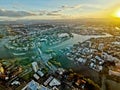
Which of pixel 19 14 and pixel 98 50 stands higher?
pixel 19 14

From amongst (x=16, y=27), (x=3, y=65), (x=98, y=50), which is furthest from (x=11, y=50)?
(x=98, y=50)

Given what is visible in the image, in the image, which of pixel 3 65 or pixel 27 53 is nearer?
pixel 3 65

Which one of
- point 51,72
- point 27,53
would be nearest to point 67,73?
point 51,72

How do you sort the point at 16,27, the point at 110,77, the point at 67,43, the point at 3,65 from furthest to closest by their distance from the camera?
1. the point at 16,27
2. the point at 67,43
3. the point at 3,65
4. the point at 110,77

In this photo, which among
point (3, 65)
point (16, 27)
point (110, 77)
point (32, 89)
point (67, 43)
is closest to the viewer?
point (32, 89)

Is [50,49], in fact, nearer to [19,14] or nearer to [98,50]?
[98,50]

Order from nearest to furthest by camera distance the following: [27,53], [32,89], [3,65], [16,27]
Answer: [32,89]
[3,65]
[27,53]
[16,27]

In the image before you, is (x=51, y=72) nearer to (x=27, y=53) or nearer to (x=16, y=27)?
(x=27, y=53)

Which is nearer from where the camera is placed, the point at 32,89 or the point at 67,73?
the point at 32,89

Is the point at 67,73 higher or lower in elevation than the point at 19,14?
lower
